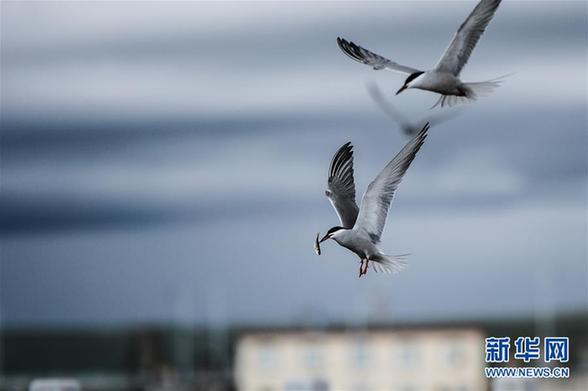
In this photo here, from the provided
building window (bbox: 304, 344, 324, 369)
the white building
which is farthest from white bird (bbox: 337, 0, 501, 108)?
building window (bbox: 304, 344, 324, 369)

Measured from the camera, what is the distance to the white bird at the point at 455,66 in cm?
365

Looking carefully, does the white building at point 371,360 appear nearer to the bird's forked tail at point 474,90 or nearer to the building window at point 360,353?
the building window at point 360,353

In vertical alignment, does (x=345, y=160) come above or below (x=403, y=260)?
above

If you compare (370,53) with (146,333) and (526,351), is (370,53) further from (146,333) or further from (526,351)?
(146,333)

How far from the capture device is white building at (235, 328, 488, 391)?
1302cm

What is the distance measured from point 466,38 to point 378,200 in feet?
1.54

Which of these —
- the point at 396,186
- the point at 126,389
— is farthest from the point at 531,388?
the point at 126,389

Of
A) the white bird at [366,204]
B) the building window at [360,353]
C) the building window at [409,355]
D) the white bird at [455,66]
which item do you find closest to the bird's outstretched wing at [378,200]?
the white bird at [366,204]

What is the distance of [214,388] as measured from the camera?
53.9ft

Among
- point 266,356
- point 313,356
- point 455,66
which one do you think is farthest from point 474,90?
point 313,356

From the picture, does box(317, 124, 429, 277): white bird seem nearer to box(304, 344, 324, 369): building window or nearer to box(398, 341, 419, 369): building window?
box(398, 341, 419, 369): building window

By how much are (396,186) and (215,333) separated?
17118mm

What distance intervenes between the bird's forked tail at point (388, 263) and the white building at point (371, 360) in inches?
332

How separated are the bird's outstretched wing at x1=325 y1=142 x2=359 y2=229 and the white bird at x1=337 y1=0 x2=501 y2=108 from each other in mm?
226
